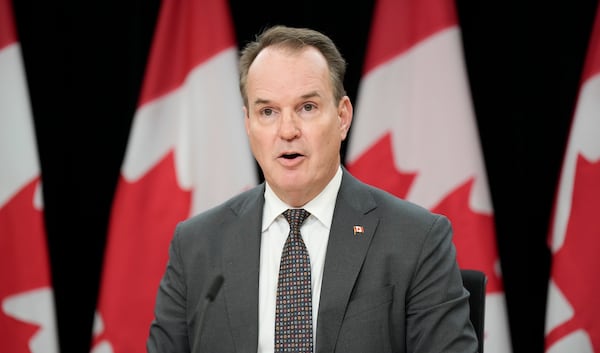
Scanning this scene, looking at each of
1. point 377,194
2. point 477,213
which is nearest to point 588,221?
point 477,213

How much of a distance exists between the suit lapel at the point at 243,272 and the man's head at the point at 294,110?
5.6 inches

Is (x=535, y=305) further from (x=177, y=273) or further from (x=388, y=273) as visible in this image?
(x=177, y=273)

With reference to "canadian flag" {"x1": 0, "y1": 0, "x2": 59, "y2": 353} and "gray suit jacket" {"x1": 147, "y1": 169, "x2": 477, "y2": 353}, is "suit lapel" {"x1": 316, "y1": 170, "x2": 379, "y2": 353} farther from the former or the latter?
"canadian flag" {"x1": 0, "y1": 0, "x2": 59, "y2": 353}

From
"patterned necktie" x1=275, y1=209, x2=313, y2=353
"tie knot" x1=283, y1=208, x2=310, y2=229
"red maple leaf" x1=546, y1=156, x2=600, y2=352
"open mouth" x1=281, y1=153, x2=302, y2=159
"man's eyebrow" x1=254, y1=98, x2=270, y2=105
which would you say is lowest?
"red maple leaf" x1=546, y1=156, x2=600, y2=352

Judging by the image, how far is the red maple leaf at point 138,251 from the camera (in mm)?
3350

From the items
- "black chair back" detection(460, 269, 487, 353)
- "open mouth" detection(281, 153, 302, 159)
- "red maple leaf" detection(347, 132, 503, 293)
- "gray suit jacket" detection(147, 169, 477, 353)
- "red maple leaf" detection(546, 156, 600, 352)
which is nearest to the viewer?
"gray suit jacket" detection(147, 169, 477, 353)

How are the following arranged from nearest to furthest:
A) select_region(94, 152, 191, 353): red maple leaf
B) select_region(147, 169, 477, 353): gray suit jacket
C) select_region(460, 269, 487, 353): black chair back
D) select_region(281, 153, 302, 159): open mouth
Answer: select_region(147, 169, 477, 353): gray suit jacket, select_region(281, 153, 302, 159): open mouth, select_region(460, 269, 487, 353): black chair back, select_region(94, 152, 191, 353): red maple leaf

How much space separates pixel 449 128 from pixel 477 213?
0.42m

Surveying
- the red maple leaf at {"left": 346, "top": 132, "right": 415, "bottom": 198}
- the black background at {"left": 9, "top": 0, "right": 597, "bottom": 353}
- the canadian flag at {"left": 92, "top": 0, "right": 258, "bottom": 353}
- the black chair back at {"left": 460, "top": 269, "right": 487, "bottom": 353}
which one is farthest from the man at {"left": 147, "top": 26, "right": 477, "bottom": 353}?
the black background at {"left": 9, "top": 0, "right": 597, "bottom": 353}

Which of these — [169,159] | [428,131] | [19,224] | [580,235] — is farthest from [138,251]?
[580,235]

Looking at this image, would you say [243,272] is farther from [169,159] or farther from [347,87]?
[347,87]

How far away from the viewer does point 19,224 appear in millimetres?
3410

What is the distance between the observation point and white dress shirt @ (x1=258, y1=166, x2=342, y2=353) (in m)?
1.94

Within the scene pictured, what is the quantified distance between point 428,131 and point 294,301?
5.12 ft
